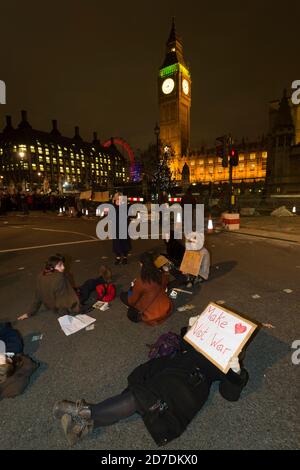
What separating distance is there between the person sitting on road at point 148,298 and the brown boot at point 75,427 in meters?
2.12

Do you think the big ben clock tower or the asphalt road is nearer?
the asphalt road

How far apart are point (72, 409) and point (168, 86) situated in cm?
12447

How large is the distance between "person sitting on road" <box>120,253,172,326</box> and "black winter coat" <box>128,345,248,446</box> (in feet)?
4.97

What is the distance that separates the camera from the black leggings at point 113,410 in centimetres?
252

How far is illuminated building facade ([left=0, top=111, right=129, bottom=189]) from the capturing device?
9725 centimetres

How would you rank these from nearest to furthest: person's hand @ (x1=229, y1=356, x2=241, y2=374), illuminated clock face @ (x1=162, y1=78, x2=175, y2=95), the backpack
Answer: person's hand @ (x1=229, y1=356, x2=241, y2=374) → the backpack → illuminated clock face @ (x1=162, y1=78, x2=175, y2=95)

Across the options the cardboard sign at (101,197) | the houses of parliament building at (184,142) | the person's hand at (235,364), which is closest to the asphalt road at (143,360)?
the person's hand at (235,364)

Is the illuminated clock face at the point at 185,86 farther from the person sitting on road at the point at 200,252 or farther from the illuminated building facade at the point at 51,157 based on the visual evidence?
the person sitting on road at the point at 200,252

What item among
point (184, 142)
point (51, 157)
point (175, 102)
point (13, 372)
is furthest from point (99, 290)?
point (51, 157)

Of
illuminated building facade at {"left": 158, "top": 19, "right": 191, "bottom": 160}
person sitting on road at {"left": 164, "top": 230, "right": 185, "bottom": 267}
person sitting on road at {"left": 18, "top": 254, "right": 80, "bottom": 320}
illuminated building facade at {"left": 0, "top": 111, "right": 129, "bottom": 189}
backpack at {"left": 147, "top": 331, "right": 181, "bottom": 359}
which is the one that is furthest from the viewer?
illuminated building facade at {"left": 158, "top": 19, "right": 191, "bottom": 160}

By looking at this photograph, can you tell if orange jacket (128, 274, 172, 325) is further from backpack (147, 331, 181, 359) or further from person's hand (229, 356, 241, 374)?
person's hand (229, 356, 241, 374)

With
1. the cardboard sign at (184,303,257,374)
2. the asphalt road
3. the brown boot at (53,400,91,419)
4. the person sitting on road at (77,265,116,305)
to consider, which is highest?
the cardboard sign at (184,303,257,374)

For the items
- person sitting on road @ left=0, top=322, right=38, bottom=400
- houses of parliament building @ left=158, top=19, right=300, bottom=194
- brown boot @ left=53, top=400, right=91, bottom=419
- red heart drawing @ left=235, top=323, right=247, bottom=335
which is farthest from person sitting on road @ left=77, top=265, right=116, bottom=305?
houses of parliament building @ left=158, top=19, right=300, bottom=194

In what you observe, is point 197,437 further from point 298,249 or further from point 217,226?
point 217,226
